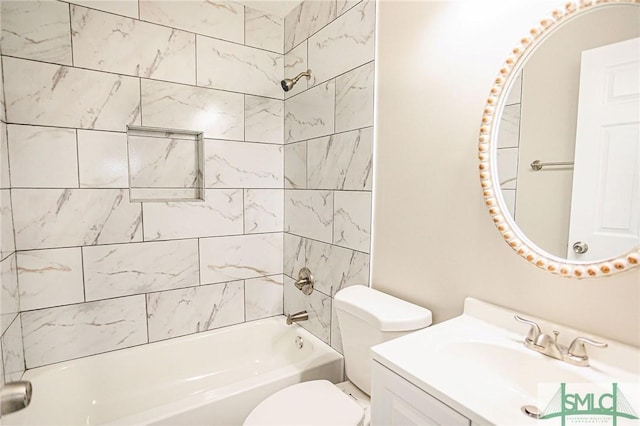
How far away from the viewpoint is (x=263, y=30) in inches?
90.4

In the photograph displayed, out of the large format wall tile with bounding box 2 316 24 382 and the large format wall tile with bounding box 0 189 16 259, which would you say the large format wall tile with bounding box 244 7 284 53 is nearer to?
the large format wall tile with bounding box 0 189 16 259

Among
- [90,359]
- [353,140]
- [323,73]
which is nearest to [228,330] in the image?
[90,359]

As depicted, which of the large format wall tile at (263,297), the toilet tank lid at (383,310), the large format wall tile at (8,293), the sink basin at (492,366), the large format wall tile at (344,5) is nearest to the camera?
the sink basin at (492,366)

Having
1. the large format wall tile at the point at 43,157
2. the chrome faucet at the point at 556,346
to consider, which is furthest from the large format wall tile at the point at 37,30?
the chrome faucet at the point at 556,346

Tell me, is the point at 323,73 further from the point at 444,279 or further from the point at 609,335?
the point at 609,335

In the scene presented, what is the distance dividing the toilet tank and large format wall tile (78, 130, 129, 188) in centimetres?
140

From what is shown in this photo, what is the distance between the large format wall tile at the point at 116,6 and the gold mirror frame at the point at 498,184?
191cm

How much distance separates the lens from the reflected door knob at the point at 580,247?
92cm

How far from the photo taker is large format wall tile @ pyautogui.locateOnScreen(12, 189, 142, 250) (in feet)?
5.60

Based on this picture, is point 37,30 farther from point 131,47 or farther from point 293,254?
point 293,254

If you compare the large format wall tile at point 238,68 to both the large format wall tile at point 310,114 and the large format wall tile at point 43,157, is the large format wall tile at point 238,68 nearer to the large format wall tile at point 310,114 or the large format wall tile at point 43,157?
the large format wall tile at point 310,114

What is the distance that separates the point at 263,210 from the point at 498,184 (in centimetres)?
161

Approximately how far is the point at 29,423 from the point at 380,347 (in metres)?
1.69

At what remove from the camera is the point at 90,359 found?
6.13 ft
